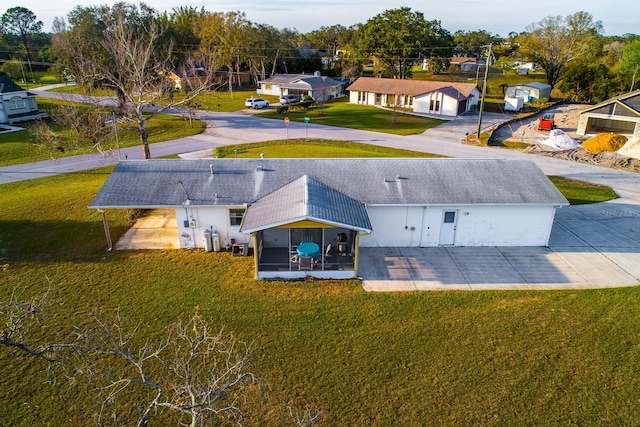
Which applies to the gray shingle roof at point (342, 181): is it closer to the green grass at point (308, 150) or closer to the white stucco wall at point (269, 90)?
the green grass at point (308, 150)

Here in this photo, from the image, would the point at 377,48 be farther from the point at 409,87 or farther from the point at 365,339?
the point at 365,339

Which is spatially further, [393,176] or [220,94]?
[220,94]

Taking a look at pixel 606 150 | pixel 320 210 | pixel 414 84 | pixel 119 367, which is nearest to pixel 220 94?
pixel 414 84

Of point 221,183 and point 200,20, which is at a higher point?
point 200,20

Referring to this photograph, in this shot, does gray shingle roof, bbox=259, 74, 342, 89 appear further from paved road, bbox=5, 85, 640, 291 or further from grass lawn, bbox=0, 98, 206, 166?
paved road, bbox=5, 85, 640, 291

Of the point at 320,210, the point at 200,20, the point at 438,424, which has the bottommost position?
the point at 438,424

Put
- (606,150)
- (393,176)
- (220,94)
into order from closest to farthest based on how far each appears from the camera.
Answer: (393,176)
(606,150)
(220,94)

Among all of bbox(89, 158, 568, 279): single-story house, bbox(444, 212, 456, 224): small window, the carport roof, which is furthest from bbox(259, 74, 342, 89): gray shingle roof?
bbox(444, 212, 456, 224): small window

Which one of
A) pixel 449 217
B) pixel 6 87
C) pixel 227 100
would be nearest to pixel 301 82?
pixel 227 100

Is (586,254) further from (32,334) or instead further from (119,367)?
(32,334)
